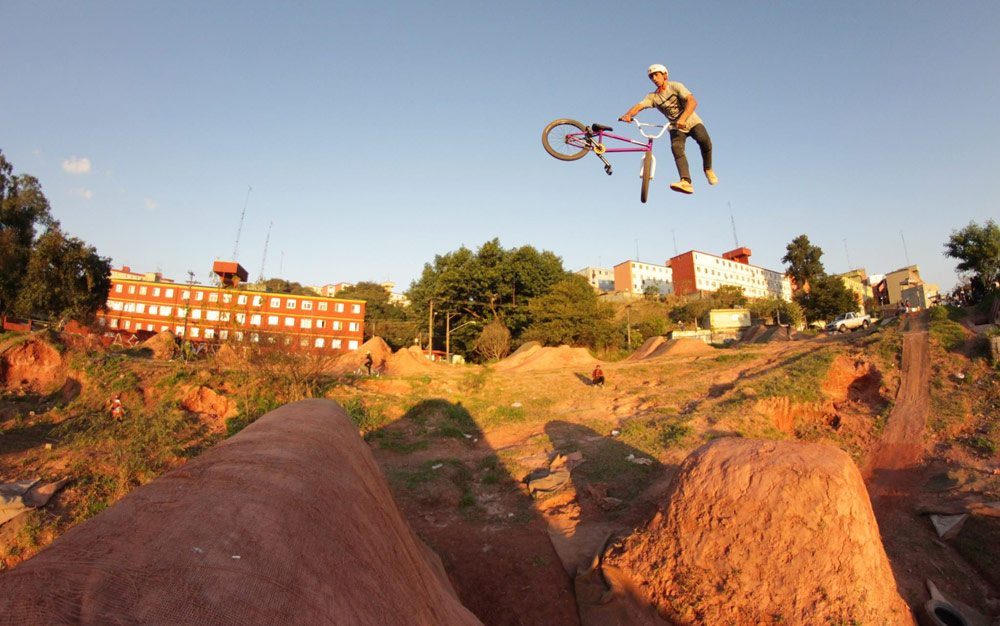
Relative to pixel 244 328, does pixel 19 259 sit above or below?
above

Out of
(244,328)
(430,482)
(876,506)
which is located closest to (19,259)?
(244,328)

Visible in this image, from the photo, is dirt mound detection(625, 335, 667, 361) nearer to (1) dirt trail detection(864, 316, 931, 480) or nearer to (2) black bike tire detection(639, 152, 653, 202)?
(1) dirt trail detection(864, 316, 931, 480)

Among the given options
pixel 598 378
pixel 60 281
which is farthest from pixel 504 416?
pixel 60 281

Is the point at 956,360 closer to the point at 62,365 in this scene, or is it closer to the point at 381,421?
the point at 381,421

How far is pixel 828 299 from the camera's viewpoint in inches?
2260

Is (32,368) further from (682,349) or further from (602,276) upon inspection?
(602,276)

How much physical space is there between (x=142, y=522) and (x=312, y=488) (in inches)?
39.3

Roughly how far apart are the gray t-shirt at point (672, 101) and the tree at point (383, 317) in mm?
47631

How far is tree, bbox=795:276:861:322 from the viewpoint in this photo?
5722 cm

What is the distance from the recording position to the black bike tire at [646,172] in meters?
8.95

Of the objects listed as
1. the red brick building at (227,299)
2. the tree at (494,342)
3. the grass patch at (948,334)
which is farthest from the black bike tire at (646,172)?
the red brick building at (227,299)

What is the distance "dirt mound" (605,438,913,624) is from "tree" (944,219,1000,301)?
37743 millimetres

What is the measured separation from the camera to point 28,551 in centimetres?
932

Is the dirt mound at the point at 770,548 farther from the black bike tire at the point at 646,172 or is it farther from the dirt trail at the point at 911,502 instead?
the black bike tire at the point at 646,172
